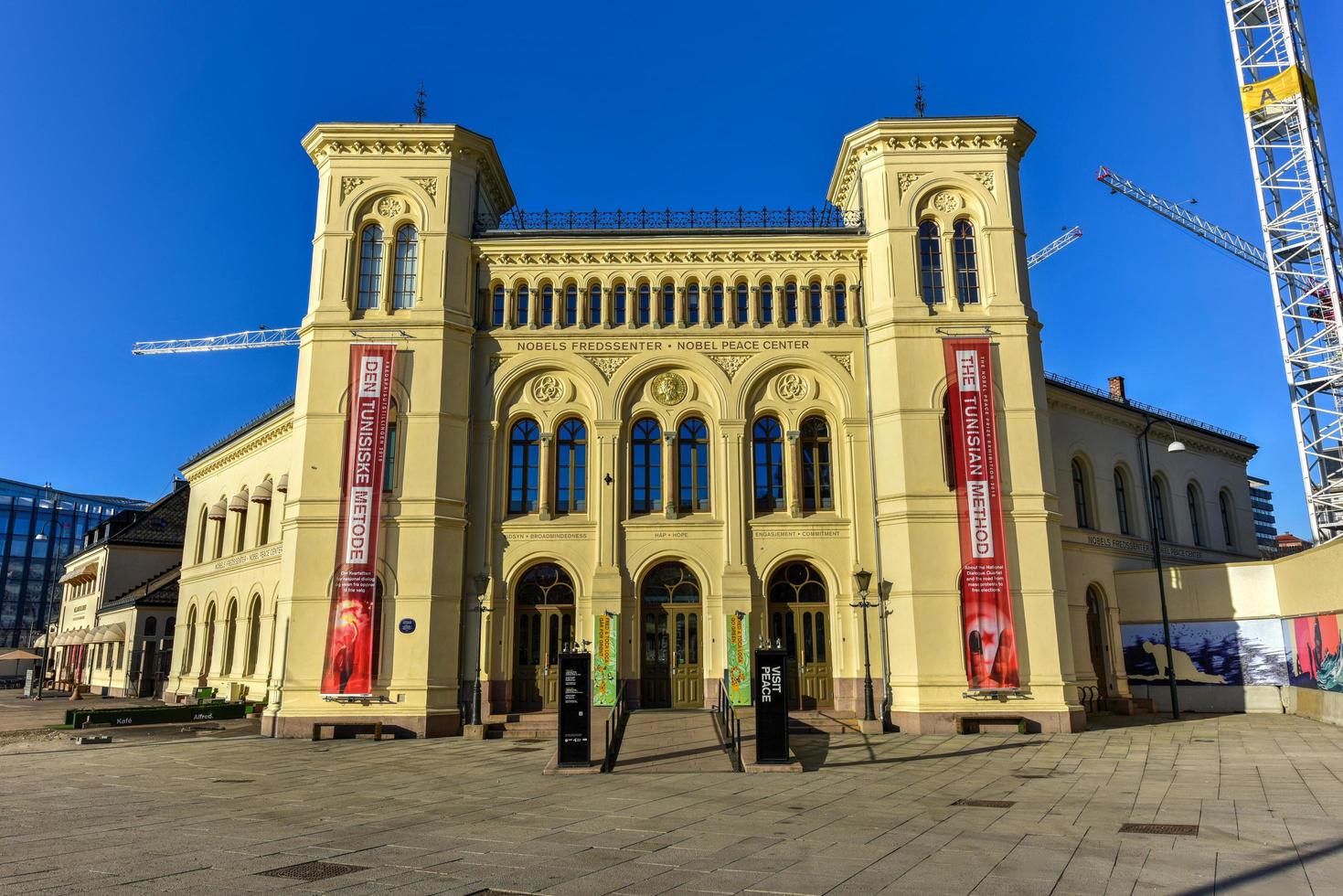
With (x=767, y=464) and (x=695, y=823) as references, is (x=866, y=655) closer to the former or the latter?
(x=767, y=464)

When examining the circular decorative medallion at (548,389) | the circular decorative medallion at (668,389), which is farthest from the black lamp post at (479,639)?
the circular decorative medallion at (668,389)

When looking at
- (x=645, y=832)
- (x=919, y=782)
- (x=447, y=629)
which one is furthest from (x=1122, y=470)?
(x=645, y=832)

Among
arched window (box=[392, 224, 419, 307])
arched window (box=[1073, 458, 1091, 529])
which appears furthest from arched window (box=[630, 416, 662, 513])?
arched window (box=[1073, 458, 1091, 529])

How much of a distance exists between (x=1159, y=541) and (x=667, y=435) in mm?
19453

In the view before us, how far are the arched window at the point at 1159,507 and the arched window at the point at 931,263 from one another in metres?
13.6

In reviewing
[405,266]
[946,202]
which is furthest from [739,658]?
[405,266]

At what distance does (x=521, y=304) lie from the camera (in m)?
27.6

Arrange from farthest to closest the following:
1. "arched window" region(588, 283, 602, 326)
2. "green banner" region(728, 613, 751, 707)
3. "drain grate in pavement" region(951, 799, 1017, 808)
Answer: "arched window" region(588, 283, 602, 326)
"green banner" region(728, 613, 751, 707)
"drain grate in pavement" region(951, 799, 1017, 808)

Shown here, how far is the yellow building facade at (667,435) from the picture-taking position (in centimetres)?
2428

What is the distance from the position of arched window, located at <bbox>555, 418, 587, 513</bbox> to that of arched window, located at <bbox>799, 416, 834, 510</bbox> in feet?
21.5

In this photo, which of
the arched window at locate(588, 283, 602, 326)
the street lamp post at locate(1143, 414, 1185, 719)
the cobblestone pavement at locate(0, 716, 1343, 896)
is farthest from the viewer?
the arched window at locate(588, 283, 602, 326)

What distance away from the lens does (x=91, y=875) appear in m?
8.87

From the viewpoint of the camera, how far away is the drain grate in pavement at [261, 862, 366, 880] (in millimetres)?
9062

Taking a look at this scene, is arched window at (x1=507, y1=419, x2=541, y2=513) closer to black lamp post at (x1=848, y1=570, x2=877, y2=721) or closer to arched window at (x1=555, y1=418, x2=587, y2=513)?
arched window at (x1=555, y1=418, x2=587, y2=513)
